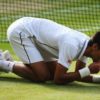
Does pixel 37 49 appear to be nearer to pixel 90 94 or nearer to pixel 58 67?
pixel 58 67

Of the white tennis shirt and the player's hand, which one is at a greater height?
the white tennis shirt

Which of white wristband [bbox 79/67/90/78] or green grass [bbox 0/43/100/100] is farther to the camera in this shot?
white wristband [bbox 79/67/90/78]

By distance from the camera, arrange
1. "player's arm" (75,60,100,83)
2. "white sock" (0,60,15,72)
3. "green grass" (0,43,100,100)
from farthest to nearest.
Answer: "white sock" (0,60,15,72) < "player's arm" (75,60,100,83) < "green grass" (0,43,100,100)

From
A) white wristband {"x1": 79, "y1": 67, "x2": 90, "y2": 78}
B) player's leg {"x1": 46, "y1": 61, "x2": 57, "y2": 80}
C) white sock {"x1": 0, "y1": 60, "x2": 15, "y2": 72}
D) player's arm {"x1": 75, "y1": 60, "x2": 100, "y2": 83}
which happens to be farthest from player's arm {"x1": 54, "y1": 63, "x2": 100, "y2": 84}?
white sock {"x1": 0, "y1": 60, "x2": 15, "y2": 72}

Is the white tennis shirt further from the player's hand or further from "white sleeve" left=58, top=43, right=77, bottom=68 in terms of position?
the player's hand

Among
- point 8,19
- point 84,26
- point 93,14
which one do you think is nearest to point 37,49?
point 84,26

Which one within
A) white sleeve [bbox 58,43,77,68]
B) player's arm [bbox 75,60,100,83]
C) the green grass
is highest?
white sleeve [bbox 58,43,77,68]

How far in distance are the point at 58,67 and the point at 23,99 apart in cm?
53

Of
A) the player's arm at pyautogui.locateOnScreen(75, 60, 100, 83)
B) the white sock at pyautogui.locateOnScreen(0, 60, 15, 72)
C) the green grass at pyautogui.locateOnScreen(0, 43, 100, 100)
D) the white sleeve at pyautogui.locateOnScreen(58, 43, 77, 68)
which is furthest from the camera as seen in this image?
the white sock at pyautogui.locateOnScreen(0, 60, 15, 72)

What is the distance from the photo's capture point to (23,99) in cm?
413

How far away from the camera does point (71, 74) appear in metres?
4.51

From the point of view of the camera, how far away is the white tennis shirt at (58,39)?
4.38 metres

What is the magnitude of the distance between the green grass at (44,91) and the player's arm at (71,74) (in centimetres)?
9

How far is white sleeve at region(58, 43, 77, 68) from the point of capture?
4.36 metres
